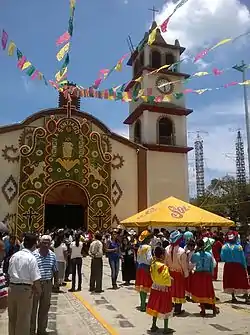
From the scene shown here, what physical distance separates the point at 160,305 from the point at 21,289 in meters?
2.65

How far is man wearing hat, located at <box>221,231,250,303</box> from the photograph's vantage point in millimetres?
9562

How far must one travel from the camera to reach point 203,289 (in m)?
8.16

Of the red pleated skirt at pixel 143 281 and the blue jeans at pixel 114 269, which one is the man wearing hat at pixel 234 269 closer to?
the red pleated skirt at pixel 143 281

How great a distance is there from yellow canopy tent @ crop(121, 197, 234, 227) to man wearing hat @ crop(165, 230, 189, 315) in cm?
310

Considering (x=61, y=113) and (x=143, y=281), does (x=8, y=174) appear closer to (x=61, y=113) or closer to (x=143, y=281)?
(x=61, y=113)

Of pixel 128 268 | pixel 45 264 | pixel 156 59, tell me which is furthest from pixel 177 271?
pixel 156 59

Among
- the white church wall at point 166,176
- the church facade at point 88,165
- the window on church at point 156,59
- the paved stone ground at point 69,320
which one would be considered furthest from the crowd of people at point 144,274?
the window on church at point 156,59

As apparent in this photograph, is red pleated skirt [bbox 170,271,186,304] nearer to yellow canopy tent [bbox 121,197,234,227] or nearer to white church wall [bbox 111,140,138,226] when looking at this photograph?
yellow canopy tent [bbox 121,197,234,227]

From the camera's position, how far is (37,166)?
24016 millimetres

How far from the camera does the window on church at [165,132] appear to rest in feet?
90.9

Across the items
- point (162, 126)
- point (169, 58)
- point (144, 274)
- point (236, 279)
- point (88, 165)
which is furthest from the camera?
point (169, 58)

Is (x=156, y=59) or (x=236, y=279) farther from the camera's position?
(x=156, y=59)

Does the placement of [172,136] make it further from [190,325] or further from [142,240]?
[190,325]

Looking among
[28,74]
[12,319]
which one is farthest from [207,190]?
[12,319]
